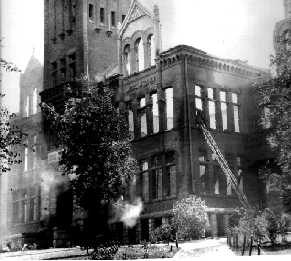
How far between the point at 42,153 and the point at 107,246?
10.6 metres

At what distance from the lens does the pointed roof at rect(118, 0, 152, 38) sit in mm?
25156

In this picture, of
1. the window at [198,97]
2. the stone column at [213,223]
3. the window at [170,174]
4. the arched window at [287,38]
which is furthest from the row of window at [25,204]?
the arched window at [287,38]

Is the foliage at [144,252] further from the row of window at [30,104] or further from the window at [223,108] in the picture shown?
the row of window at [30,104]

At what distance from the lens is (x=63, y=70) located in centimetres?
2956

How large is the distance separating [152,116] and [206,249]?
9661 millimetres

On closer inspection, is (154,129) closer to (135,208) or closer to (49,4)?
(135,208)

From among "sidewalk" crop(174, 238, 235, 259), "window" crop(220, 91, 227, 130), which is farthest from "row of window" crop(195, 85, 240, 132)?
"sidewalk" crop(174, 238, 235, 259)

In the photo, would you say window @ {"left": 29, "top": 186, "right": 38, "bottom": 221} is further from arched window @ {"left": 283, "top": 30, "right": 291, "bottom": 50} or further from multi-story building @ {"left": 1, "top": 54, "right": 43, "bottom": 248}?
arched window @ {"left": 283, "top": 30, "right": 291, "bottom": 50}

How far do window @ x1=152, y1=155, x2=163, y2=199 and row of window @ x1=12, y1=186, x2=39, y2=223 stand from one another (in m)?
6.58

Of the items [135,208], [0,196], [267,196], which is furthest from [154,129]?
[267,196]

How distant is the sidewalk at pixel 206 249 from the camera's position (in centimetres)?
1522

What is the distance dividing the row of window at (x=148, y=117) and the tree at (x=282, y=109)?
8480mm

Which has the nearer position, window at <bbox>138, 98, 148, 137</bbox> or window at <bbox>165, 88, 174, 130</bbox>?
window at <bbox>165, 88, 174, 130</bbox>

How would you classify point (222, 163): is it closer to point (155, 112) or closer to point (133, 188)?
point (133, 188)
